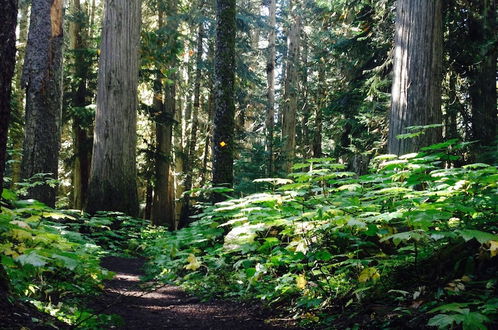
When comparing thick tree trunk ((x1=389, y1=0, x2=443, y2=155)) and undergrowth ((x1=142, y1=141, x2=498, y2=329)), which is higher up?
thick tree trunk ((x1=389, y1=0, x2=443, y2=155))

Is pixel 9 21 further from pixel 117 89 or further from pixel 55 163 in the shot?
pixel 117 89

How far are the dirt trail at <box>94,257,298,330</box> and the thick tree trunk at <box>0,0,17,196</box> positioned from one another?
4.44 ft

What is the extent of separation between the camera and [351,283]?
3.35m

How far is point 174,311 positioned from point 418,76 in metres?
4.95

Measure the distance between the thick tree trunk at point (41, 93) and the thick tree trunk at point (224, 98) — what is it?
330 centimetres

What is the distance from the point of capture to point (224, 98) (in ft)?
24.8

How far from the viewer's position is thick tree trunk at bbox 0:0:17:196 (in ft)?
7.60

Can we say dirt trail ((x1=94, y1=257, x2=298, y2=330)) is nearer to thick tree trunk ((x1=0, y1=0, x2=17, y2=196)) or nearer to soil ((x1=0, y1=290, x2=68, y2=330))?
soil ((x1=0, y1=290, x2=68, y2=330))

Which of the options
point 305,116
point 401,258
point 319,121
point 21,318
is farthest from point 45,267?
point 305,116

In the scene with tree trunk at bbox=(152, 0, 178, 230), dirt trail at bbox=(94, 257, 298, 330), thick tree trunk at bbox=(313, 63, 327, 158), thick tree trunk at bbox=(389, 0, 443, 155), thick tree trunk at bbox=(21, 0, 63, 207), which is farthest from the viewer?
thick tree trunk at bbox=(313, 63, 327, 158)

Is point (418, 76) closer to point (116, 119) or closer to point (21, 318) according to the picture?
point (21, 318)

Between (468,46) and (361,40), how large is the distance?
3594 millimetres

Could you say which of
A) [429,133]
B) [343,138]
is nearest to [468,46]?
[429,133]

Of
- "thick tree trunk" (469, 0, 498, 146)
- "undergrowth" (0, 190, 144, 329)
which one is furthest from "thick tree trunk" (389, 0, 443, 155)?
"undergrowth" (0, 190, 144, 329)
